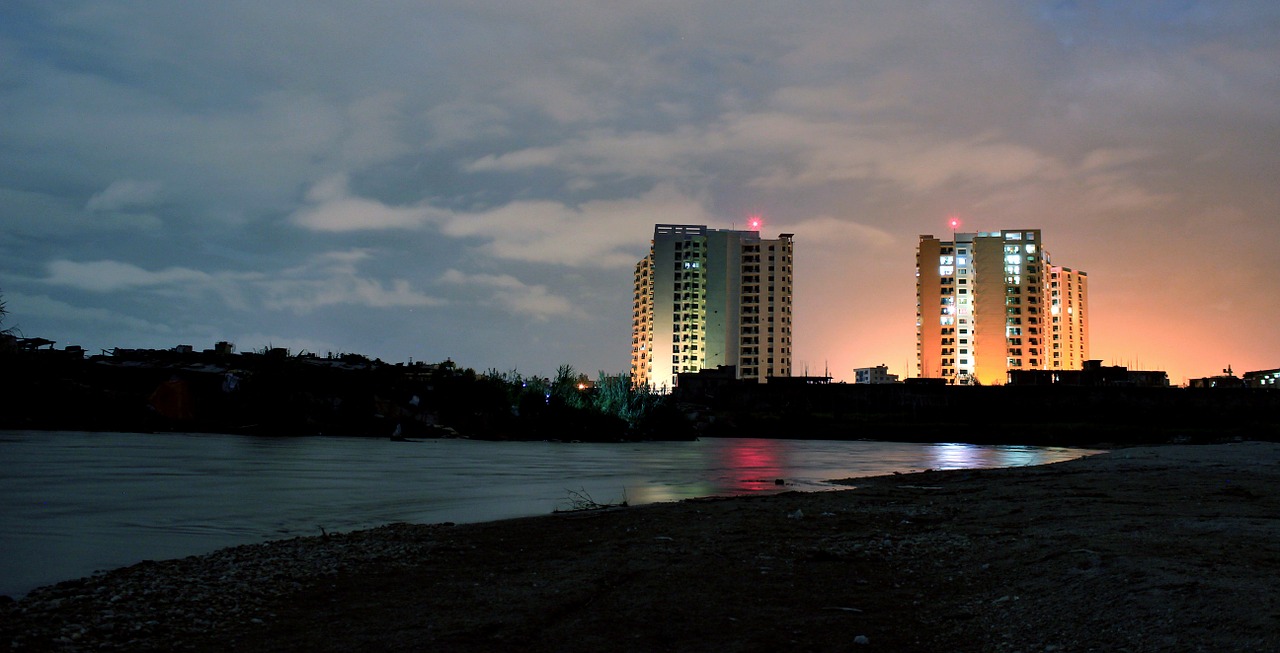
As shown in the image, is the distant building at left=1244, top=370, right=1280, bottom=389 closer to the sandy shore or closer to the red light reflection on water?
the red light reflection on water

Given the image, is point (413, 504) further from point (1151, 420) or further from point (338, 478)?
point (1151, 420)

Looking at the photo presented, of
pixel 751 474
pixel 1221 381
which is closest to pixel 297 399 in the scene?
pixel 751 474

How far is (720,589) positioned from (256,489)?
11205 millimetres

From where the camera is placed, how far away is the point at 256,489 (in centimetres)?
1472

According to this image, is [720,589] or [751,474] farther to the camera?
[751,474]

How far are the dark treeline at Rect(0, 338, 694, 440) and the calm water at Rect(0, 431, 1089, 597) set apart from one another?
40.2 ft

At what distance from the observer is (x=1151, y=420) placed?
206 feet

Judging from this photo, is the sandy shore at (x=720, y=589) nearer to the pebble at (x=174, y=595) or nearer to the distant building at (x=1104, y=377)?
the pebble at (x=174, y=595)

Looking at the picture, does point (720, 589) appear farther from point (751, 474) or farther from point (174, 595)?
point (751, 474)

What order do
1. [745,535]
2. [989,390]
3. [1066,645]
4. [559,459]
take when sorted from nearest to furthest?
[1066,645]
[745,535]
[559,459]
[989,390]

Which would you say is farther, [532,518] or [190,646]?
[532,518]

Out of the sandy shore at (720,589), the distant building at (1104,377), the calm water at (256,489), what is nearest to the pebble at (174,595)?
the sandy shore at (720,589)

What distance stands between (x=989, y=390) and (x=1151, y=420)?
508 inches

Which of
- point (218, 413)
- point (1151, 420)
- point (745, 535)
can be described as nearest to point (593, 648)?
point (745, 535)
